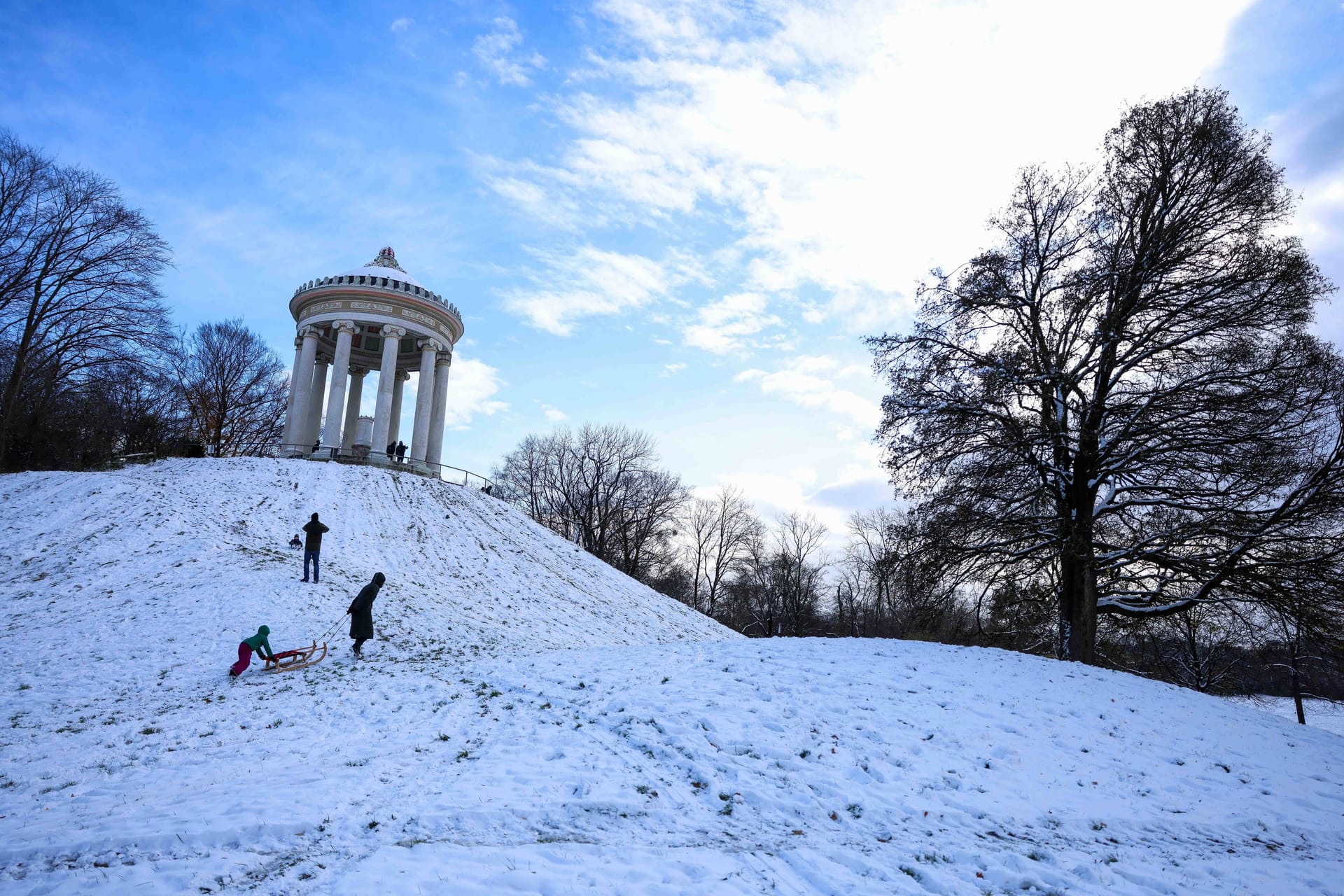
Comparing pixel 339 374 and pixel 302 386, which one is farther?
pixel 302 386

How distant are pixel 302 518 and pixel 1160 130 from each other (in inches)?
1003

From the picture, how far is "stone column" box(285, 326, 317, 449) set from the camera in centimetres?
3178

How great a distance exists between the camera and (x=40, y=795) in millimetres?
6000

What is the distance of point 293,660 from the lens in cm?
1143

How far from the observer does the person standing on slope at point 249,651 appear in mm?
10305

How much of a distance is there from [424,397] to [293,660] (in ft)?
75.0

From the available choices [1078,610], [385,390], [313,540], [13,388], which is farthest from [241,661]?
[385,390]

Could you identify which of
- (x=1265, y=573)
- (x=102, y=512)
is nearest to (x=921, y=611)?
(x=1265, y=573)

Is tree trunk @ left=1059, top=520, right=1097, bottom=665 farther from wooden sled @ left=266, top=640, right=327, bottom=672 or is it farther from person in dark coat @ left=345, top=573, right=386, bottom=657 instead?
wooden sled @ left=266, top=640, right=327, bottom=672

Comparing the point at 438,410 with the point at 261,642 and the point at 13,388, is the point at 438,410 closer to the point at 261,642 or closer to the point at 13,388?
the point at 13,388


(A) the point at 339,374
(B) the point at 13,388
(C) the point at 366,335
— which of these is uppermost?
(C) the point at 366,335

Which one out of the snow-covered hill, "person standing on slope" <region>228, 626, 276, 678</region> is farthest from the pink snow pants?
the snow-covered hill

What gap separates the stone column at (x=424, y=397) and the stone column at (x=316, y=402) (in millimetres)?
4970

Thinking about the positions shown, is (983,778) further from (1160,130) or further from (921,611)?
(1160,130)
